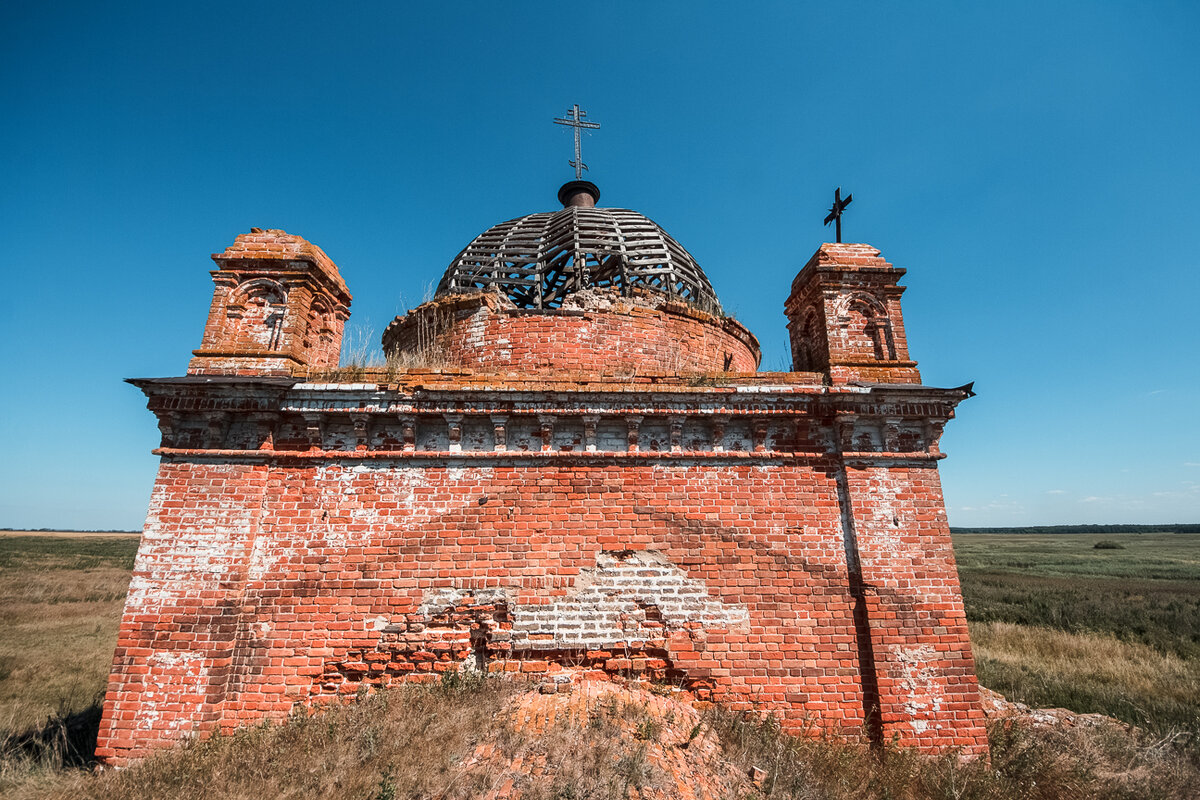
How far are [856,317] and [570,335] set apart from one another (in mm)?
→ 4105

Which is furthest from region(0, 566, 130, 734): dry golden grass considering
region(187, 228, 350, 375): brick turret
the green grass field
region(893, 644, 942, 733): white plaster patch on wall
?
the green grass field

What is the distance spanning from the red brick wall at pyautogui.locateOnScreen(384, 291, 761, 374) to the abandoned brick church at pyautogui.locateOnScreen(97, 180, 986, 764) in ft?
5.49

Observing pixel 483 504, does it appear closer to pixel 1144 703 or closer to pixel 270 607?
pixel 270 607

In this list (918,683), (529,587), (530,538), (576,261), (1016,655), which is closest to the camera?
(918,683)

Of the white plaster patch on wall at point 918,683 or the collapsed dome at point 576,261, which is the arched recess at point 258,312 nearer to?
the collapsed dome at point 576,261

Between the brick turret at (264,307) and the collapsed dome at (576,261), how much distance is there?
114 inches

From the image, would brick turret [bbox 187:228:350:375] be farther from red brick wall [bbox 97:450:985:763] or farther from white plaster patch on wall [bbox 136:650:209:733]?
white plaster patch on wall [bbox 136:650:209:733]

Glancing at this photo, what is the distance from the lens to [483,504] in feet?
18.9

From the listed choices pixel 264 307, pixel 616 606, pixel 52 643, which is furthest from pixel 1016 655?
pixel 52 643

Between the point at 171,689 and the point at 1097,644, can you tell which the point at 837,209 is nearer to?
the point at 171,689

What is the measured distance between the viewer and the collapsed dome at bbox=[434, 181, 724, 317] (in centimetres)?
937

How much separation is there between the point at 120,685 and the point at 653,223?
10.4 metres

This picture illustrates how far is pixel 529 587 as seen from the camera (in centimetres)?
554

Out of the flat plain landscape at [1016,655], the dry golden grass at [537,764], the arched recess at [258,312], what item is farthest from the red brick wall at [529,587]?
the arched recess at [258,312]
